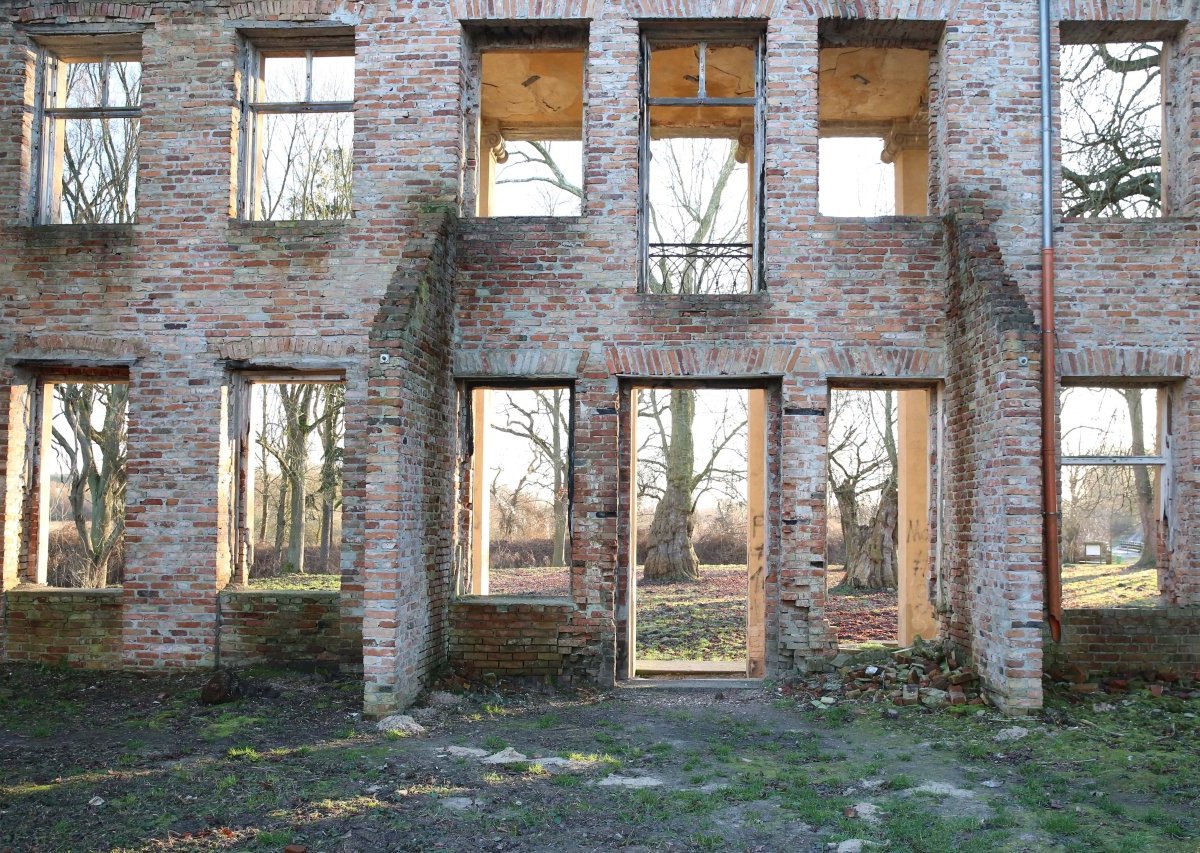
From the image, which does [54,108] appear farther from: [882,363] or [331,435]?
[331,435]

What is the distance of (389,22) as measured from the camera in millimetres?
8523

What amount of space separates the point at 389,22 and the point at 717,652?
8075 mm

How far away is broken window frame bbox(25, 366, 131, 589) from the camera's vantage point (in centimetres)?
891

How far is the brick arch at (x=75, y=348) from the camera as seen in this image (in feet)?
28.1

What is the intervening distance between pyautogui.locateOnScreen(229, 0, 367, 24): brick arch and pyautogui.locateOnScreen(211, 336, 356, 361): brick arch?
10.0 feet

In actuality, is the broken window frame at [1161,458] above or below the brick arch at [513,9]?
below

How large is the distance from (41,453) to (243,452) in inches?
80.8

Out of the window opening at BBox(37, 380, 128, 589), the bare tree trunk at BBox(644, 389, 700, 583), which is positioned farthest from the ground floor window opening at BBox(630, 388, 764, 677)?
the window opening at BBox(37, 380, 128, 589)

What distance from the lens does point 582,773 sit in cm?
574

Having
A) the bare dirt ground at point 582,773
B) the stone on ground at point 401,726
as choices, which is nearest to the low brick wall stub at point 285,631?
the bare dirt ground at point 582,773

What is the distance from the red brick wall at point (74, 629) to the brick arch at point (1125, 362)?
8.95m

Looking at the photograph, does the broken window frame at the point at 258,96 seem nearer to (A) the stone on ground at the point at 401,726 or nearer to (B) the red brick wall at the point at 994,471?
(A) the stone on ground at the point at 401,726

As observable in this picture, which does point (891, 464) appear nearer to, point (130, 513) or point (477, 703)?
point (477, 703)

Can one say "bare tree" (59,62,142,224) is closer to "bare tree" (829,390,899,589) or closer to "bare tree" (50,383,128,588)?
"bare tree" (50,383,128,588)
